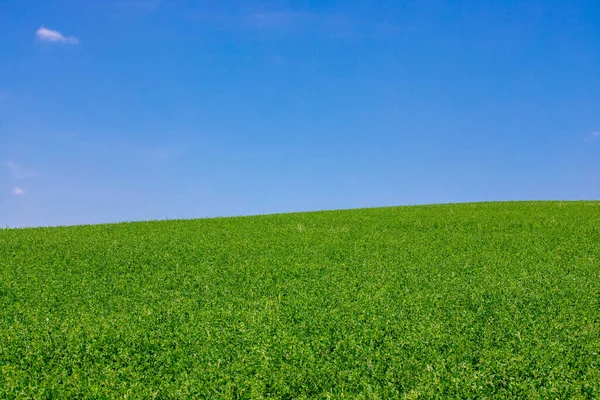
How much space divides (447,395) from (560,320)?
3.50 m

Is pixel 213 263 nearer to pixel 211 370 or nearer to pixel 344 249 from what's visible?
pixel 344 249

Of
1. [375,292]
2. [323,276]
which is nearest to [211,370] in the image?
[375,292]

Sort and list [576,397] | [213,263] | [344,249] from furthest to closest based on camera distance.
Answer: [344,249] → [213,263] → [576,397]

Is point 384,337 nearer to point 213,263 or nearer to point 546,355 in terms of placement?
point 546,355

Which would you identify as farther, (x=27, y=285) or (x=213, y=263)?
(x=213, y=263)

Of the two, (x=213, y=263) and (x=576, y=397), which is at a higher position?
(x=213, y=263)

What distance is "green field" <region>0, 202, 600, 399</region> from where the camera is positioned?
20.3ft

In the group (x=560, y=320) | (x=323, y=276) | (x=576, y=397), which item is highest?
(x=323, y=276)

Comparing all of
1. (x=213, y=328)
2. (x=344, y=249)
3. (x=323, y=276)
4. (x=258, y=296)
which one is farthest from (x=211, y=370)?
(x=344, y=249)

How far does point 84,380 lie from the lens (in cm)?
631

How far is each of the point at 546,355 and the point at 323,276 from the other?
4950mm

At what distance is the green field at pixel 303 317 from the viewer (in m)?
6.19

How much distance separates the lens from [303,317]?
822 centimetres

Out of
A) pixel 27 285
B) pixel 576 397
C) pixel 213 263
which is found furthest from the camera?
pixel 213 263
